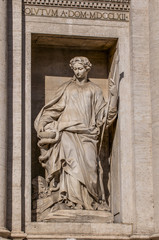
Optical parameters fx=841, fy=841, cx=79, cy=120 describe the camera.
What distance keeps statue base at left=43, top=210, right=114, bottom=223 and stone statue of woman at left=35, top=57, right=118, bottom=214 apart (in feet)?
0.59

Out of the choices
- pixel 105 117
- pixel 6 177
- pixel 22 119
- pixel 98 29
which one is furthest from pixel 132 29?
pixel 6 177

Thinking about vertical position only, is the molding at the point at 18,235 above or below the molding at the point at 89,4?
below

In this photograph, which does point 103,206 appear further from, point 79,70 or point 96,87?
point 79,70

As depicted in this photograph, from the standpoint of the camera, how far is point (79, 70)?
17484 millimetres

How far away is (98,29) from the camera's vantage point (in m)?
17.6

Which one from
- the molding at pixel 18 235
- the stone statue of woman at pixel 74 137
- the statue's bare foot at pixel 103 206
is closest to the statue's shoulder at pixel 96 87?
the stone statue of woman at pixel 74 137

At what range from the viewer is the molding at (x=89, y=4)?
1739 cm

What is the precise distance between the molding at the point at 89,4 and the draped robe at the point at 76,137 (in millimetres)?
1591

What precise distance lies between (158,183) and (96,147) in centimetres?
153

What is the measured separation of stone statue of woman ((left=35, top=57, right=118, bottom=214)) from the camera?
661 inches

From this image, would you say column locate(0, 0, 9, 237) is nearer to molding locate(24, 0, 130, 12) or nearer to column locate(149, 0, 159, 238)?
molding locate(24, 0, 130, 12)

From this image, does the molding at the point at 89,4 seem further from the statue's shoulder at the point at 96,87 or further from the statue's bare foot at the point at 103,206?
the statue's bare foot at the point at 103,206

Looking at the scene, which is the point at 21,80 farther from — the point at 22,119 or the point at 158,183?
the point at 158,183

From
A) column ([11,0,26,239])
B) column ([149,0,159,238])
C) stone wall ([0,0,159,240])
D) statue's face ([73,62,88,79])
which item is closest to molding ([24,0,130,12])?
stone wall ([0,0,159,240])
